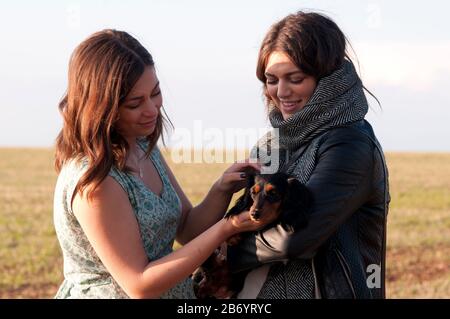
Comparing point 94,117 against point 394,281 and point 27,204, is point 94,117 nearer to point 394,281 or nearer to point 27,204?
point 394,281

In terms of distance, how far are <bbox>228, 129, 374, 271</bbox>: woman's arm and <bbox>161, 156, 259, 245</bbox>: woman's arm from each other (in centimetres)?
69

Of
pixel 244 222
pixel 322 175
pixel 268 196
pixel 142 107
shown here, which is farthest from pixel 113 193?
pixel 322 175

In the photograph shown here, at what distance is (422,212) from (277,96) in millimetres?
19906

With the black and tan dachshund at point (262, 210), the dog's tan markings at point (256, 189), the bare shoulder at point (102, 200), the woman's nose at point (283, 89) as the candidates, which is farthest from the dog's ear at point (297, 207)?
the bare shoulder at point (102, 200)

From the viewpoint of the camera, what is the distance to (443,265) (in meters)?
13.7

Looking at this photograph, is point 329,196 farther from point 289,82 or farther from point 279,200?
point 289,82

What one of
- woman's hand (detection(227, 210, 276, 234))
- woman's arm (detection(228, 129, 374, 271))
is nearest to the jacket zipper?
woman's arm (detection(228, 129, 374, 271))

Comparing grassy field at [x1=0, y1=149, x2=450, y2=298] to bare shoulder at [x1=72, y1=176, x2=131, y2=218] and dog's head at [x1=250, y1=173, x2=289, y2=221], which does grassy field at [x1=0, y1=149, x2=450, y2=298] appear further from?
bare shoulder at [x1=72, y1=176, x2=131, y2=218]

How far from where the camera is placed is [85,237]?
12.2ft

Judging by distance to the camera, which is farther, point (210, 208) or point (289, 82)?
point (210, 208)

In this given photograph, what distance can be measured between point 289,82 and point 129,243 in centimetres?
112

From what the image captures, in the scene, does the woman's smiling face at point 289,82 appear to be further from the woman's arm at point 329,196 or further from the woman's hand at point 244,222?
the woman's hand at point 244,222

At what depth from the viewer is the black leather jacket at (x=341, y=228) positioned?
3.56 meters
